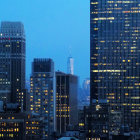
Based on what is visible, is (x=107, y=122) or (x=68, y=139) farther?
(x=107, y=122)

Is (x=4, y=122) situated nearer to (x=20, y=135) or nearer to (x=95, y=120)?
(x=20, y=135)

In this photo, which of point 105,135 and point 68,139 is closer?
point 68,139

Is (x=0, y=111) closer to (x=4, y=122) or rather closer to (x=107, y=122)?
(x=4, y=122)

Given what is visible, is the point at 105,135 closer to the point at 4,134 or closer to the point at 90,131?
the point at 90,131

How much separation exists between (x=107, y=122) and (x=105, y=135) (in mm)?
Answer: 4529

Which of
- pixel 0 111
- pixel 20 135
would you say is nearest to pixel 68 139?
pixel 20 135

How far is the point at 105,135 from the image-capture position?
19762cm

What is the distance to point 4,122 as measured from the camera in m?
190

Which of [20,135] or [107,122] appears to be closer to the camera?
[20,135]

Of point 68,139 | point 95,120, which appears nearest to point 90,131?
point 95,120

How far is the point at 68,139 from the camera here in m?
181

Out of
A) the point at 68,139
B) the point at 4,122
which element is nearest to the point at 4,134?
the point at 4,122

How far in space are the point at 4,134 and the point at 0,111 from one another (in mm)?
13009

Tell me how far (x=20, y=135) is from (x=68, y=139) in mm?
15828
